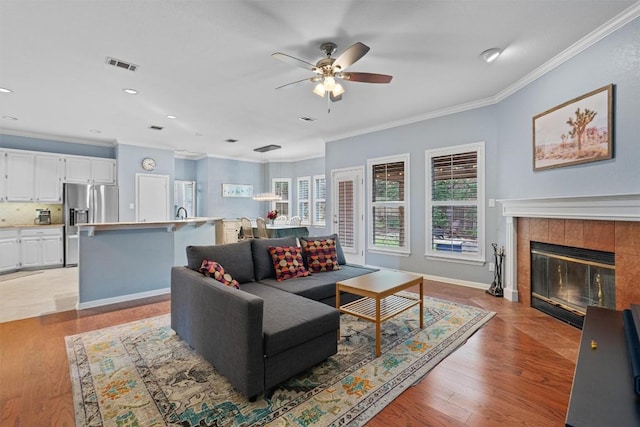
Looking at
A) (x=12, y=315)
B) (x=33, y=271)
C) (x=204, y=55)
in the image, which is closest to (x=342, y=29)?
(x=204, y=55)

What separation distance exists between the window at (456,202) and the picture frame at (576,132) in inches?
40.0

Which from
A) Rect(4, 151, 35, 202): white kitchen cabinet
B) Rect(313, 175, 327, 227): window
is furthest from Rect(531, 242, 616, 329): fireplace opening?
Rect(4, 151, 35, 202): white kitchen cabinet

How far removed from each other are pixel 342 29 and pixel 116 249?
12.3ft

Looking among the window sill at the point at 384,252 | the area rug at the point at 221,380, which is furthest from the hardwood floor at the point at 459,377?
the window sill at the point at 384,252

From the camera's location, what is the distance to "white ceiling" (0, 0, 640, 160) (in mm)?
2377

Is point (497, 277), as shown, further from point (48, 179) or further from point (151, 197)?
point (48, 179)

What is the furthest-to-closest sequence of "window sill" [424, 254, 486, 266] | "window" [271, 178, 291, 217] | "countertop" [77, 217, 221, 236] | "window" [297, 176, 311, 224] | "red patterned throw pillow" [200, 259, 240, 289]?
1. "window" [271, 178, 291, 217]
2. "window" [297, 176, 311, 224]
3. "window sill" [424, 254, 486, 266]
4. "countertop" [77, 217, 221, 236]
5. "red patterned throw pillow" [200, 259, 240, 289]

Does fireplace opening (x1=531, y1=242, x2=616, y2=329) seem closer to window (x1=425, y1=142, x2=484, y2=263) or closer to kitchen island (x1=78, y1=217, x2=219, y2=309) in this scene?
window (x1=425, y1=142, x2=484, y2=263)

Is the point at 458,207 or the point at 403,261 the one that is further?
the point at 403,261

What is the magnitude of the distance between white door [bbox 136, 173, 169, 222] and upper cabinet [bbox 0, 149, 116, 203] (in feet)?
2.23

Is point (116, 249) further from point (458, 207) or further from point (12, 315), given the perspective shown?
point (458, 207)

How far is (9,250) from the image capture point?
18.5 feet

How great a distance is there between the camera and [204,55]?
3.05 m

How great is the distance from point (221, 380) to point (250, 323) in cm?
64
